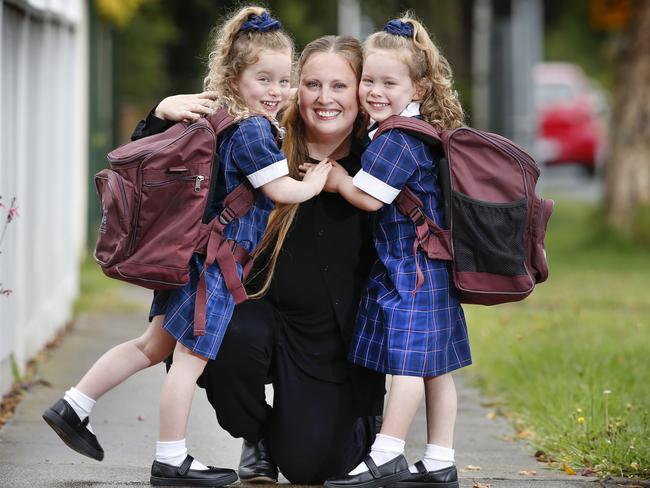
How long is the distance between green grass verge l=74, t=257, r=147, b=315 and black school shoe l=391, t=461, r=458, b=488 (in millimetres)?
5099

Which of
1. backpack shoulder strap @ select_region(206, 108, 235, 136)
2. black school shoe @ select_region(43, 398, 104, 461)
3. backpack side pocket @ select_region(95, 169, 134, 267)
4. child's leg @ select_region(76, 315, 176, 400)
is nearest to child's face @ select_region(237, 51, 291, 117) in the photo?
backpack shoulder strap @ select_region(206, 108, 235, 136)

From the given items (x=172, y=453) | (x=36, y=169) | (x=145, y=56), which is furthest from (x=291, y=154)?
(x=145, y=56)

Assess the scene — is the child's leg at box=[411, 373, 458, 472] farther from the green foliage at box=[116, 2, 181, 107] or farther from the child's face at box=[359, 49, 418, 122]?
the green foliage at box=[116, 2, 181, 107]

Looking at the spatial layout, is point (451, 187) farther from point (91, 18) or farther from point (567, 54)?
point (567, 54)

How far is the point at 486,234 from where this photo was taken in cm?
443

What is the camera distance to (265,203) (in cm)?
453

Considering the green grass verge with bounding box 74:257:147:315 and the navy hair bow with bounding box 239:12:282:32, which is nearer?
the navy hair bow with bounding box 239:12:282:32

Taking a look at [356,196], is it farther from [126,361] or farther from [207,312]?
[126,361]

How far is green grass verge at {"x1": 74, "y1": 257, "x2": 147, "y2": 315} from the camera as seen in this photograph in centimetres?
952

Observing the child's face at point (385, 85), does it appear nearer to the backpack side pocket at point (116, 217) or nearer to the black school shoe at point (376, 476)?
the backpack side pocket at point (116, 217)

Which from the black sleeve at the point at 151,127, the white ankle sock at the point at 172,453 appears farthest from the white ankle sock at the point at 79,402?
the black sleeve at the point at 151,127

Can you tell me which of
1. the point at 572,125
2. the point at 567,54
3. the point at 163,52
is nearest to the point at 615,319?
the point at 163,52

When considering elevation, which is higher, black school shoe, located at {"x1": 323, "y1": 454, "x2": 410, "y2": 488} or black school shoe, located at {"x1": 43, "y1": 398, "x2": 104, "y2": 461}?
black school shoe, located at {"x1": 43, "y1": 398, "x2": 104, "y2": 461}

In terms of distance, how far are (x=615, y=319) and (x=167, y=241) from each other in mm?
5233
